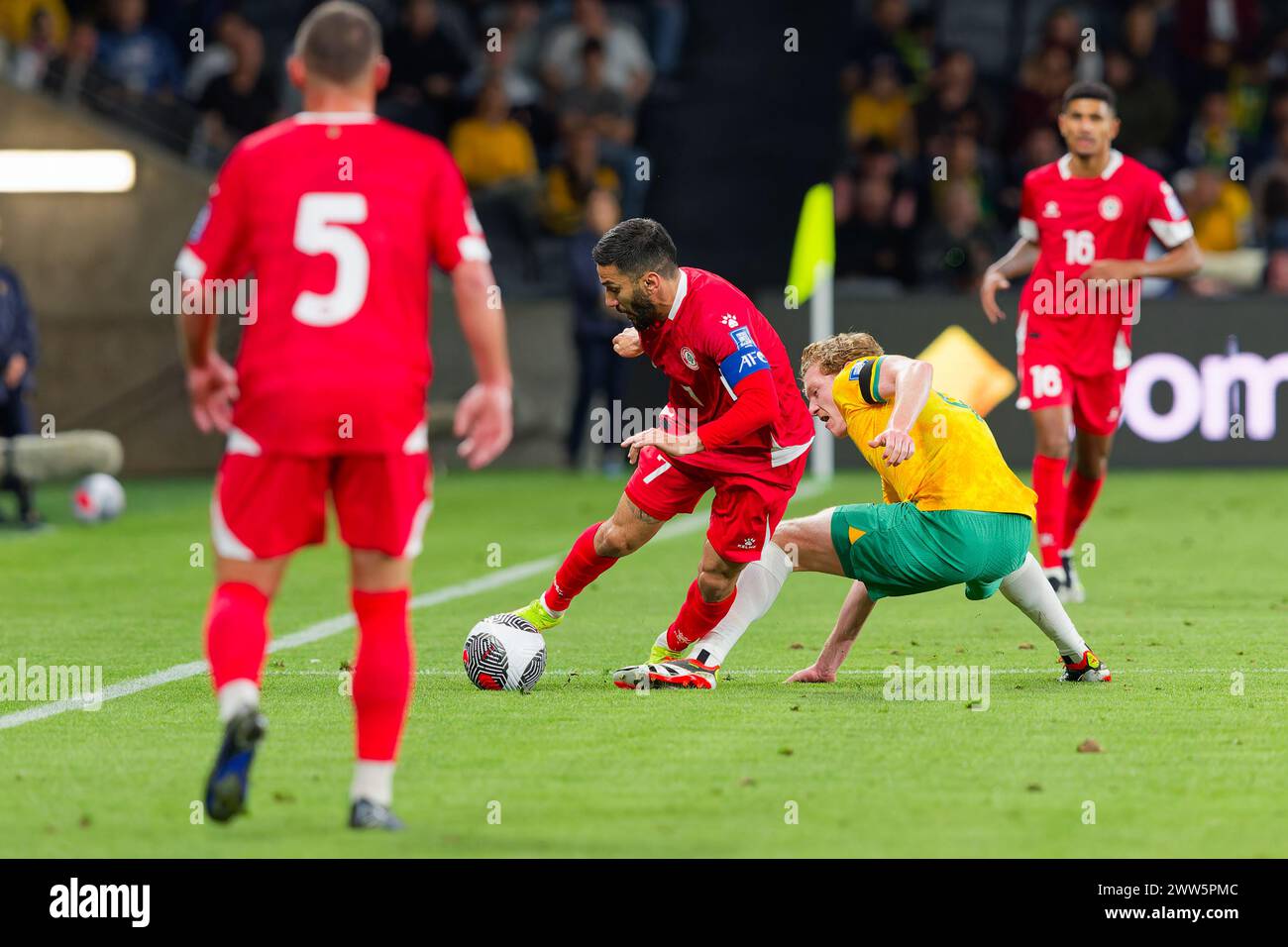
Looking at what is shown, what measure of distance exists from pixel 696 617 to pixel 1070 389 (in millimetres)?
3386

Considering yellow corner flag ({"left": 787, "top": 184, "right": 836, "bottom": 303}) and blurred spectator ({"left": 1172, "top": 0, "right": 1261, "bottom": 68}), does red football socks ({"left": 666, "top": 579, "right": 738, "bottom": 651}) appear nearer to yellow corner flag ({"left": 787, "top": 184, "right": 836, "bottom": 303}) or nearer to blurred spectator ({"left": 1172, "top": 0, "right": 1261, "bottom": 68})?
yellow corner flag ({"left": 787, "top": 184, "right": 836, "bottom": 303})

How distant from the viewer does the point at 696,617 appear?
6.94m

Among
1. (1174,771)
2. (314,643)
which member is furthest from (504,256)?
(1174,771)

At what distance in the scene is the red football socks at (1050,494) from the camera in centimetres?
948

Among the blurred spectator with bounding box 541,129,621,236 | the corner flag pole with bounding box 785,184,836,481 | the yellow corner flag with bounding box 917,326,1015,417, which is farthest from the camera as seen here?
the blurred spectator with bounding box 541,129,621,236

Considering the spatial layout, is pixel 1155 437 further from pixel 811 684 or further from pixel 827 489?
pixel 811 684

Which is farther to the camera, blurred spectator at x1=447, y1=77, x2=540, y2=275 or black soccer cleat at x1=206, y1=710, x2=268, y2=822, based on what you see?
blurred spectator at x1=447, y1=77, x2=540, y2=275

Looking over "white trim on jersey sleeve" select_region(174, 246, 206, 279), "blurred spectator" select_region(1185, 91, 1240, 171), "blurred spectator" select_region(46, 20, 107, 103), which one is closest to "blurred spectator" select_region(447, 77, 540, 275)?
"blurred spectator" select_region(46, 20, 107, 103)

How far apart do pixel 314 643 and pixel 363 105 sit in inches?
151

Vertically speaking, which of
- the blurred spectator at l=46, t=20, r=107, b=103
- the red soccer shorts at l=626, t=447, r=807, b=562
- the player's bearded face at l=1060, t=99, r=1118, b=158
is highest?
the blurred spectator at l=46, t=20, r=107, b=103

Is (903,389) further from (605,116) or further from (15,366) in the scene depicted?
(605,116)

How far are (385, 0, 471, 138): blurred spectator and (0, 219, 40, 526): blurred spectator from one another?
6573 mm

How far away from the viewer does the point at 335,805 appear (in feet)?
16.1

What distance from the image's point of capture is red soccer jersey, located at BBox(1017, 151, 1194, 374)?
31.3ft
